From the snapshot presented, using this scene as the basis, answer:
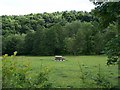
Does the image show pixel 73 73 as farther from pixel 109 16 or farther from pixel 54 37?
pixel 54 37

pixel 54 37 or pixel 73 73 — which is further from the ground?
pixel 54 37

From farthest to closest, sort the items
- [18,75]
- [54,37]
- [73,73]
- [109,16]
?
[54,37], [73,73], [109,16], [18,75]

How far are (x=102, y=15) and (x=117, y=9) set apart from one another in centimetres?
78

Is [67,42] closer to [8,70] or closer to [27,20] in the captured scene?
[27,20]

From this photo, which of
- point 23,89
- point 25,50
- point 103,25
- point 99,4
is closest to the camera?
point 23,89

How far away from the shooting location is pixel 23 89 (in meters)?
5.22

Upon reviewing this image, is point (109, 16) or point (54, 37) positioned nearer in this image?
point (109, 16)

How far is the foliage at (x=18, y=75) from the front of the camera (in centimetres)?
484

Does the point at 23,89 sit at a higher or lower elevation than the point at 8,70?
lower

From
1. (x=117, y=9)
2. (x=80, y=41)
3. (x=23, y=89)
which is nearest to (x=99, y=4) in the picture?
(x=117, y=9)

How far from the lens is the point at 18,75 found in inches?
198

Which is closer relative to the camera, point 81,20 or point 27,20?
point 27,20

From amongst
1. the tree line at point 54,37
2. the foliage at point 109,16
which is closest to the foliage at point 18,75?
the foliage at point 109,16

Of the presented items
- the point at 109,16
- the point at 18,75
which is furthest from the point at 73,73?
the point at 18,75
